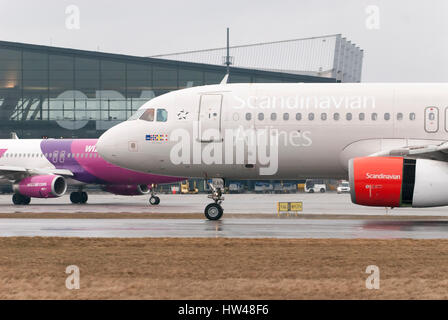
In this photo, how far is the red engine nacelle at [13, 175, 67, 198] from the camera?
37.3 m

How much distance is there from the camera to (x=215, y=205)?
22.2 metres

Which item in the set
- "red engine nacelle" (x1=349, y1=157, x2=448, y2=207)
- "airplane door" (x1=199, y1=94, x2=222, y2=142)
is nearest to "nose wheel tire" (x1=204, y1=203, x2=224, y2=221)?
"airplane door" (x1=199, y1=94, x2=222, y2=142)

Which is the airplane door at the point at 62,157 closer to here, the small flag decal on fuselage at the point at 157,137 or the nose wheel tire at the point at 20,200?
the nose wheel tire at the point at 20,200

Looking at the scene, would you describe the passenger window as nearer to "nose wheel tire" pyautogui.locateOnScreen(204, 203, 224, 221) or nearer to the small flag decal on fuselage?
the small flag decal on fuselage

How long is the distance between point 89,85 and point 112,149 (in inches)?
1897

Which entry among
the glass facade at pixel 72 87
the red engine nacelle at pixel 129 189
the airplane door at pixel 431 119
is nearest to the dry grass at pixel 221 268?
the airplane door at pixel 431 119

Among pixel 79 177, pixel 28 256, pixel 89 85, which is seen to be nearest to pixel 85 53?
pixel 89 85

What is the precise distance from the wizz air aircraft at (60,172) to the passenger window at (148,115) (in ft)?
47.6

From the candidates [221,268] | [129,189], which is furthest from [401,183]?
[129,189]

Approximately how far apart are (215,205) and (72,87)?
164ft

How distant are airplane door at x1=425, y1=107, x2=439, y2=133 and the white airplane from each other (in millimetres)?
33

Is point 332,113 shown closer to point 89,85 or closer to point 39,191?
point 39,191
